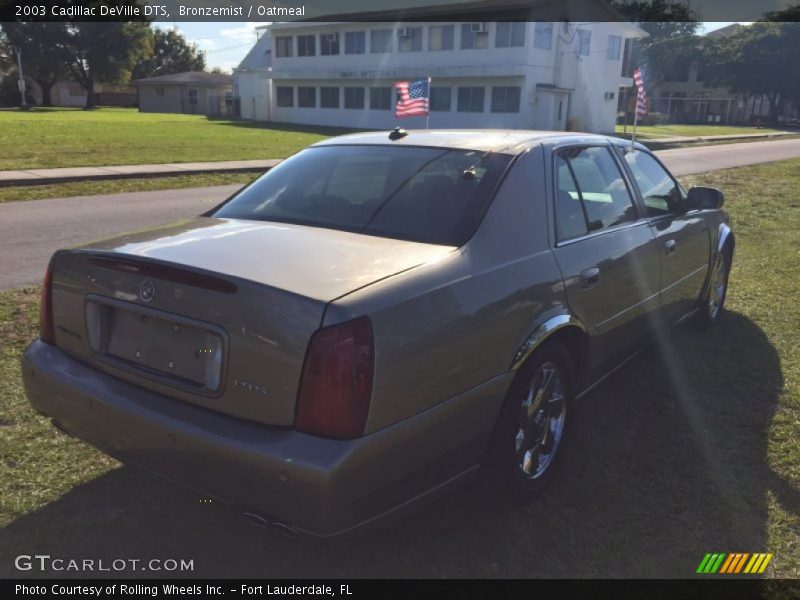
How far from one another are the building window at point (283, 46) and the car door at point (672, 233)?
48.3m

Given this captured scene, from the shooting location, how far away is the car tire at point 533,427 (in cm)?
290

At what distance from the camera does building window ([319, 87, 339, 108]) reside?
46.0 metres

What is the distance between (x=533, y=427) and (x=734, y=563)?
3.20ft

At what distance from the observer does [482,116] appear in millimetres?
39156

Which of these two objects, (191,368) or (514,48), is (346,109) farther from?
(191,368)

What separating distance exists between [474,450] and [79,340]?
5.45 feet

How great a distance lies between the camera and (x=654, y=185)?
458 cm

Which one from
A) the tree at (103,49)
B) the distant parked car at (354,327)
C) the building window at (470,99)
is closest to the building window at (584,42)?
the building window at (470,99)

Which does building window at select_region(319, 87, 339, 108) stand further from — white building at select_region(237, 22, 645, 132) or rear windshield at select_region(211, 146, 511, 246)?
rear windshield at select_region(211, 146, 511, 246)

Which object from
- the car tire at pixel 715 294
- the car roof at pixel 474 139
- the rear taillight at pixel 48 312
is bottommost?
the car tire at pixel 715 294

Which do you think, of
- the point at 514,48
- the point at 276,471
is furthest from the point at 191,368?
the point at 514,48

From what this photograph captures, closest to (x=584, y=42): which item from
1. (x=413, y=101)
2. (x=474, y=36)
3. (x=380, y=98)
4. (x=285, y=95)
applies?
(x=474, y=36)

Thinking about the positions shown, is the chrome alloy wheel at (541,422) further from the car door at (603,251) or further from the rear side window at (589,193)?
the rear side window at (589,193)

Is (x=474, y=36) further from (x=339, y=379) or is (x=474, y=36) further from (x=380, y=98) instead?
(x=339, y=379)
